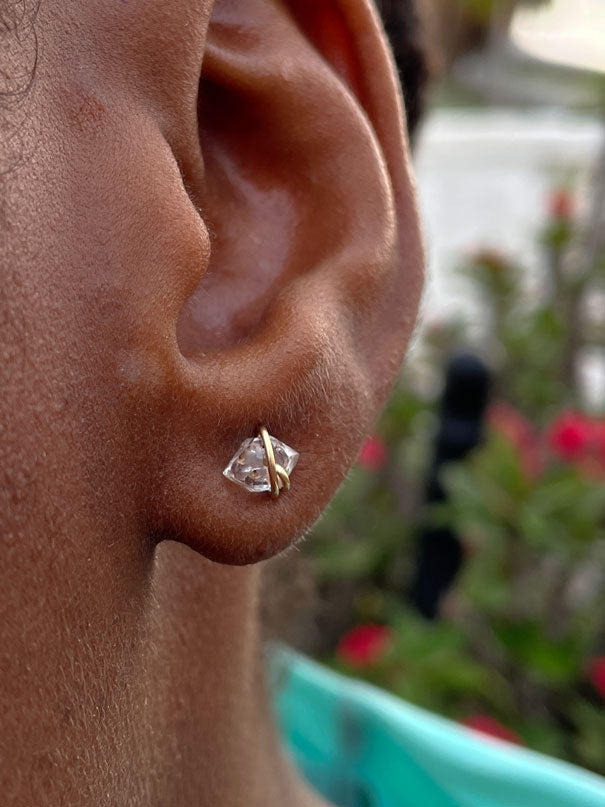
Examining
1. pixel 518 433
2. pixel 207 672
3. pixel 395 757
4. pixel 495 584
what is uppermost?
pixel 207 672

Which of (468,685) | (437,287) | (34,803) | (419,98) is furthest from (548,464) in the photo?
(437,287)

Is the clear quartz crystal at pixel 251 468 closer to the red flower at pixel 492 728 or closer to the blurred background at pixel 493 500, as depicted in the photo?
the blurred background at pixel 493 500

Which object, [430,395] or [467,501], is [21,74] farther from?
[430,395]

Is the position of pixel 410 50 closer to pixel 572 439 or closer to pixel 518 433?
pixel 572 439

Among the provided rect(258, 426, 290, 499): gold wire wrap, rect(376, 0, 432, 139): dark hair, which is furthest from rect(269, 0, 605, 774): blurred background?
rect(258, 426, 290, 499): gold wire wrap

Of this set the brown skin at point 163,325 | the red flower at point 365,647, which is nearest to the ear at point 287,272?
the brown skin at point 163,325

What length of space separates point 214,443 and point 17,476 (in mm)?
120

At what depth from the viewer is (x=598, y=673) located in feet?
5.83

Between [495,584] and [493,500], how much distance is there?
0.59 feet

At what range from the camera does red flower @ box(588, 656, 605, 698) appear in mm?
1762

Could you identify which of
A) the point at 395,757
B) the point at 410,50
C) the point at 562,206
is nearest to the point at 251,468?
the point at 410,50

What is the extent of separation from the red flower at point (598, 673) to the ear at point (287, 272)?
1.35 m

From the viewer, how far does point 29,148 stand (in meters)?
0.51

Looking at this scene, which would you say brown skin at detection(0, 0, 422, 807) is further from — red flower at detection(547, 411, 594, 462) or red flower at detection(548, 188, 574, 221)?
red flower at detection(548, 188, 574, 221)
